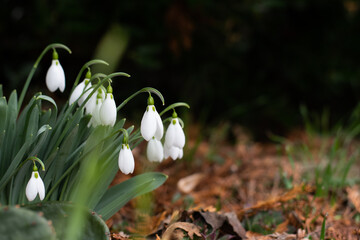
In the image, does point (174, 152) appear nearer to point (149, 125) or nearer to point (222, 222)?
point (149, 125)

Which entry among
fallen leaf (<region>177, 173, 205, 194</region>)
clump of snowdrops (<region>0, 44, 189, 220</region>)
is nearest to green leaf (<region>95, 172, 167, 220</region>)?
clump of snowdrops (<region>0, 44, 189, 220</region>)

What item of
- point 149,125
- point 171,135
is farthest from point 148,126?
point 171,135

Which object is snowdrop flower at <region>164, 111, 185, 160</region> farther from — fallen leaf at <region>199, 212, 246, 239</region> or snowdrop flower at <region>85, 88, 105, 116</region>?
fallen leaf at <region>199, 212, 246, 239</region>

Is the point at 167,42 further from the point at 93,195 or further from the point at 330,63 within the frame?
the point at 93,195

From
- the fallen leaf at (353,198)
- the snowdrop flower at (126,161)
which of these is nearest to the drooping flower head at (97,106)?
the snowdrop flower at (126,161)

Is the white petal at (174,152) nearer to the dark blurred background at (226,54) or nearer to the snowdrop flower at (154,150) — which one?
the snowdrop flower at (154,150)

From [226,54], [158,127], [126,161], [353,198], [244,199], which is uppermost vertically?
[226,54]

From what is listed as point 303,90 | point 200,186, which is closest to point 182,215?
point 200,186
